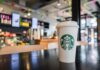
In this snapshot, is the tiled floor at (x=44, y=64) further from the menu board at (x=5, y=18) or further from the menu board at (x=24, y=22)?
the menu board at (x=24, y=22)

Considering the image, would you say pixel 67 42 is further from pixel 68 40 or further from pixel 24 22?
pixel 24 22

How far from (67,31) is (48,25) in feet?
35.3

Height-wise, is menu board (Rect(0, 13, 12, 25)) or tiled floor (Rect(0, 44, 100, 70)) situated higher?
menu board (Rect(0, 13, 12, 25))

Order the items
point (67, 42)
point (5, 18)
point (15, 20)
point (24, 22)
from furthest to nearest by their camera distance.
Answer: point (24, 22)
point (15, 20)
point (5, 18)
point (67, 42)

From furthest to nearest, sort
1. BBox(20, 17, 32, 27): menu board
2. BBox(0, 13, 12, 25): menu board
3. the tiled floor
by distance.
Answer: BBox(20, 17, 32, 27): menu board
BBox(0, 13, 12, 25): menu board
the tiled floor

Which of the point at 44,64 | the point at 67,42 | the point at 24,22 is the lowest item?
the point at 44,64

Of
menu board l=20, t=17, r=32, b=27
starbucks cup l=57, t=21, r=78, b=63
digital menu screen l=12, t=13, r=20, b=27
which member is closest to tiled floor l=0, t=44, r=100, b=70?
starbucks cup l=57, t=21, r=78, b=63

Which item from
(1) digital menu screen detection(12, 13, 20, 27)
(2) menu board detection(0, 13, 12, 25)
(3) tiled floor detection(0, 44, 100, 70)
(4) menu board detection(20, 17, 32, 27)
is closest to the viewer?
(3) tiled floor detection(0, 44, 100, 70)

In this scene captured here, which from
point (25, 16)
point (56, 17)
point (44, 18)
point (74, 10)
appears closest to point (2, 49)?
point (74, 10)

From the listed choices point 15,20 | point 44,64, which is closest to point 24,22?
point 15,20

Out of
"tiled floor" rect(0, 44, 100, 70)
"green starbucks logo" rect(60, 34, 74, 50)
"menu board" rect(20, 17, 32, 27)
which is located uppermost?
"menu board" rect(20, 17, 32, 27)

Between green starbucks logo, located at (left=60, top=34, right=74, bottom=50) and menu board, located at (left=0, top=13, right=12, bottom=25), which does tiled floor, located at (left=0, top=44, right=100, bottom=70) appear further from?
menu board, located at (left=0, top=13, right=12, bottom=25)

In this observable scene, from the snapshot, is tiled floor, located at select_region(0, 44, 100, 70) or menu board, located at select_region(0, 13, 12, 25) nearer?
tiled floor, located at select_region(0, 44, 100, 70)

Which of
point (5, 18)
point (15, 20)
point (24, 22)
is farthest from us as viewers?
point (24, 22)
